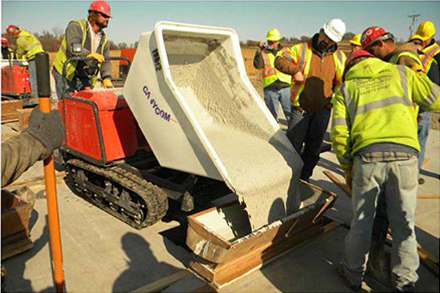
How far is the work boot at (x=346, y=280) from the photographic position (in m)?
2.93

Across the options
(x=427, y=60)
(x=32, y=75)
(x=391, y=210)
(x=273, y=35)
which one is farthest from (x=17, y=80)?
(x=391, y=210)

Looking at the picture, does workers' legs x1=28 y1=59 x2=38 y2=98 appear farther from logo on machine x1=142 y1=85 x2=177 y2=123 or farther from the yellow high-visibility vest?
the yellow high-visibility vest

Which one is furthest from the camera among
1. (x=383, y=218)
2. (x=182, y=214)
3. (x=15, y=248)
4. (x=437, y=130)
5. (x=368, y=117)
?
(x=437, y=130)

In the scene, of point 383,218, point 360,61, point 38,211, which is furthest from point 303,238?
point 38,211

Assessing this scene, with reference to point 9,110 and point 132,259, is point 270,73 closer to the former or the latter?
point 132,259

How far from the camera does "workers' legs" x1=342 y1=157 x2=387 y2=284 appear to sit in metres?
2.75

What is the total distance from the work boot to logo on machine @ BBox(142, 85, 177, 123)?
1.94 m

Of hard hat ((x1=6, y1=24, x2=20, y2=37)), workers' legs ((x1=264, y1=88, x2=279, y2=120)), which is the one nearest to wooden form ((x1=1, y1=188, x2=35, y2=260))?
workers' legs ((x1=264, y1=88, x2=279, y2=120))

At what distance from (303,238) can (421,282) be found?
108 cm

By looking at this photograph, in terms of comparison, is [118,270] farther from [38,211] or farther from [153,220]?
[38,211]

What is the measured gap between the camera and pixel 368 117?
2752mm

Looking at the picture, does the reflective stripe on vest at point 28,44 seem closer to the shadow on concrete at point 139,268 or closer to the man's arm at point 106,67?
the man's arm at point 106,67

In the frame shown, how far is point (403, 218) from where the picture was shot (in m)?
2.74

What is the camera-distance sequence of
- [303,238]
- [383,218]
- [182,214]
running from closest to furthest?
[383,218] → [303,238] → [182,214]
